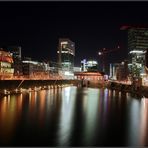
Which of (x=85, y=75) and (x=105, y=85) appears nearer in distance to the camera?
(x=105, y=85)

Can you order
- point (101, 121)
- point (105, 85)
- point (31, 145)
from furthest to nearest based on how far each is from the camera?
point (105, 85) → point (101, 121) → point (31, 145)

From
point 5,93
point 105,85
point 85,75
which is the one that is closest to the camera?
point 5,93

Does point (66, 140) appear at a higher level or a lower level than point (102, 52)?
lower

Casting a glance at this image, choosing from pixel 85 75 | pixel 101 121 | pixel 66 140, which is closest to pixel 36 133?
pixel 66 140

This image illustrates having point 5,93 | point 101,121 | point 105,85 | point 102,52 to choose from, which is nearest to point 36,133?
point 101,121

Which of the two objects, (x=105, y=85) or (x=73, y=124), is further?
(x=105, y=85)

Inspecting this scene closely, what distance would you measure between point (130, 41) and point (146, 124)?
12857cm

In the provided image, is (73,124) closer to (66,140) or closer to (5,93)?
(66,140)

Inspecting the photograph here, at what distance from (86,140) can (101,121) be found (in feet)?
23.3

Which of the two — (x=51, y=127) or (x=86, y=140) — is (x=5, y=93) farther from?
(x=86, y=140)

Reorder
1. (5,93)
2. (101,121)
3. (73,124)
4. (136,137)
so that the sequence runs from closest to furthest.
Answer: (136,137) → (73,124) → (101,121) → (5,93)

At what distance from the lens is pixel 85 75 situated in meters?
164

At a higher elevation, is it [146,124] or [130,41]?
[130,41]

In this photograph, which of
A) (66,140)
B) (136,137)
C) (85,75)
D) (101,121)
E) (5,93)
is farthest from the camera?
(85,75)
